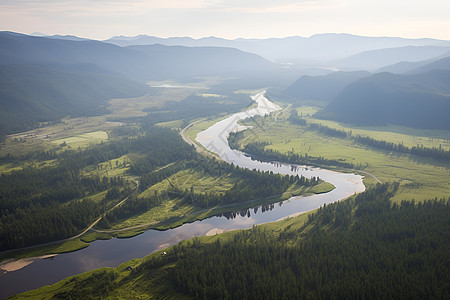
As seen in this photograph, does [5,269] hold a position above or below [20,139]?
below

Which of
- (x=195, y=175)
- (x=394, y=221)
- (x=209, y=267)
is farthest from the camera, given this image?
(x=195, y=175)

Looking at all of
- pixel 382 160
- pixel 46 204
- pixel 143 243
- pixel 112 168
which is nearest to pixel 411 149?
pixel 382 160

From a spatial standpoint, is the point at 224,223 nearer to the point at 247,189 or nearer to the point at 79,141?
the point at 247,189

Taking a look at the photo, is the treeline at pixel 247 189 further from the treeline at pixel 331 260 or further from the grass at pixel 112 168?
the grass at pixel 112 168

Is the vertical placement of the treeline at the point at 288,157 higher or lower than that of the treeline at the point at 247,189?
higher

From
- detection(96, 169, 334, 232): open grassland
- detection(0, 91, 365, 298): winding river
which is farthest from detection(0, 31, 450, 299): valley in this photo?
detection(96, 169, 334, 232): open grassland

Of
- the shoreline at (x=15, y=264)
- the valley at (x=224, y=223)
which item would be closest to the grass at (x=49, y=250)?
the valley at (x=224, y=223)

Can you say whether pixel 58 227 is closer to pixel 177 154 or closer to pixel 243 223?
pixel 243 223

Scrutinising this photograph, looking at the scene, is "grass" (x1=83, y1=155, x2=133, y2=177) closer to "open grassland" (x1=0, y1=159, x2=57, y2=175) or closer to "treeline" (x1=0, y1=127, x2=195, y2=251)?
"treeline" (x1=0, y1=127, x2=195, y2=251)

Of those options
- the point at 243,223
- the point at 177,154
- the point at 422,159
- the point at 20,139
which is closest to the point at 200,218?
the point at 243,223
